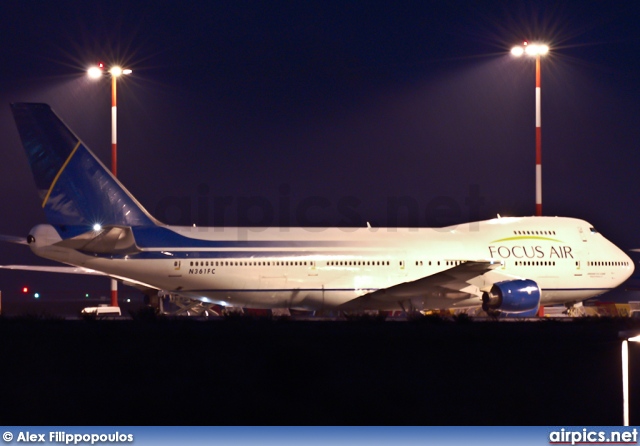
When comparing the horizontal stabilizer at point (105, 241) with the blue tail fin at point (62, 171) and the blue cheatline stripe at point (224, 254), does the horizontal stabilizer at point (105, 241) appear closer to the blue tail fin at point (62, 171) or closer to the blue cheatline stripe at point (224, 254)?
the blue cheatline stripe at point (224, 254)

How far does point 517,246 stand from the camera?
38.8m

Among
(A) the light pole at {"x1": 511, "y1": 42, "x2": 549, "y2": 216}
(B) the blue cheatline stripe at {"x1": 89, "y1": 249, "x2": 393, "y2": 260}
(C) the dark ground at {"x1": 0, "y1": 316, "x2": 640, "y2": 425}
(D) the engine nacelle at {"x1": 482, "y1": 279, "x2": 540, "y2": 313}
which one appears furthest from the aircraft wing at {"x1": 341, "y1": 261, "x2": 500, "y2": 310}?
(C) the dark ground at {"x1": 0, "y1": 316, "x2": 640, "y2": 425}

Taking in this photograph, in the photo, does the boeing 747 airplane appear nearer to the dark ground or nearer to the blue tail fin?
the blue tail fin

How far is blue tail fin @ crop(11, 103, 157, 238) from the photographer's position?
109ft

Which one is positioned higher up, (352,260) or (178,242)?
(178,242)

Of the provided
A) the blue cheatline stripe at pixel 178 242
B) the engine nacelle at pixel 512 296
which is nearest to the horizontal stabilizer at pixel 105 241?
the blue cheatline stripe at pixel 178 242

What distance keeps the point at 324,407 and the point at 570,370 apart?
4.96 metres

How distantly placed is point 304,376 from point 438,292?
20872 millimetres

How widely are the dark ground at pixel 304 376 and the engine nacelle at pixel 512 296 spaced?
42.6 feet

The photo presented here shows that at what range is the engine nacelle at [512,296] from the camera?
Answer: 3491 cm

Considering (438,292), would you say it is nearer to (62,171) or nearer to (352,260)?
(352,260)

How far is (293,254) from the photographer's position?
3525 centimetres

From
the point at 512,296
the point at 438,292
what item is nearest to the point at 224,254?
the point at 438,292

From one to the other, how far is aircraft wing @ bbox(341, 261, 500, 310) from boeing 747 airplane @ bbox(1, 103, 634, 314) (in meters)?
0.05
